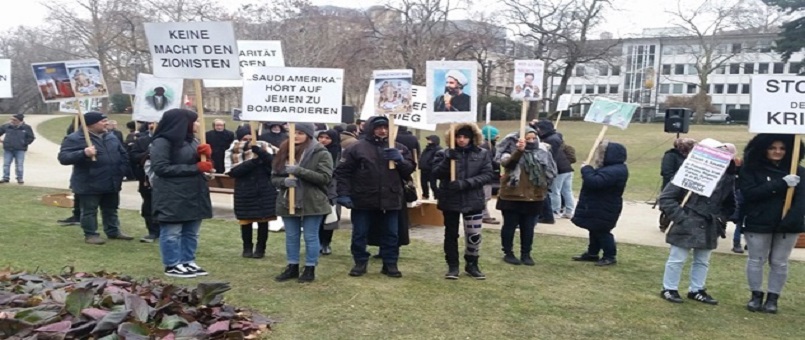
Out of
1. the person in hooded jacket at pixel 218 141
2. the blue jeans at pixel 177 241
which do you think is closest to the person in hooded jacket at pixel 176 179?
the blue jeans at pixel 177 241

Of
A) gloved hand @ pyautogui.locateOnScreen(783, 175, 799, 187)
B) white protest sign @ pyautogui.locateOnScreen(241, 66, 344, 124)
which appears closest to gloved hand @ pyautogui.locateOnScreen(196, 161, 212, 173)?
white protest sign @ pyautogui.locateOnScreen(241, 66, 344, 124)

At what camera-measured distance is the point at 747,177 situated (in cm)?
646

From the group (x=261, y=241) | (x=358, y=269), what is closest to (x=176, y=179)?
(x=261, y=241)

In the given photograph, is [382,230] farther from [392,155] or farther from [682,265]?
[682,265]

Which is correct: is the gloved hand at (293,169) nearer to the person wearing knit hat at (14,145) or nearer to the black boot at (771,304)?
the black boot at (771,304)

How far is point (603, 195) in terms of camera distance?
823 centimetres

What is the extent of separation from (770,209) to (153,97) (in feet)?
27.0

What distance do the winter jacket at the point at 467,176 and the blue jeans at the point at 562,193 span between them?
5488 mm

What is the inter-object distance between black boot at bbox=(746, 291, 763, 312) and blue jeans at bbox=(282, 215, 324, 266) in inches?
167

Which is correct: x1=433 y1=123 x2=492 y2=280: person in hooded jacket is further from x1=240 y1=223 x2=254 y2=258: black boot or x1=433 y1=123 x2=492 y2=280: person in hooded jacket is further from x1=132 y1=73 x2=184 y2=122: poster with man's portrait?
x1=132 y1=73 x2=184 y2=122: poster with man's portrait

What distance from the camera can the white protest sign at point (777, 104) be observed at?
21.1ft

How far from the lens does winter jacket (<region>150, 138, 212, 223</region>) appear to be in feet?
22.1

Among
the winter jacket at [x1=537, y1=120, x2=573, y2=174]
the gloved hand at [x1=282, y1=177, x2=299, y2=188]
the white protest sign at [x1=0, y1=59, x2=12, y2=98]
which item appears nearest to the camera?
the gloved hand at [x1=282, y1=177, x2=299, y2=188]

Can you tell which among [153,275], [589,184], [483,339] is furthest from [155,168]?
[589,184]
